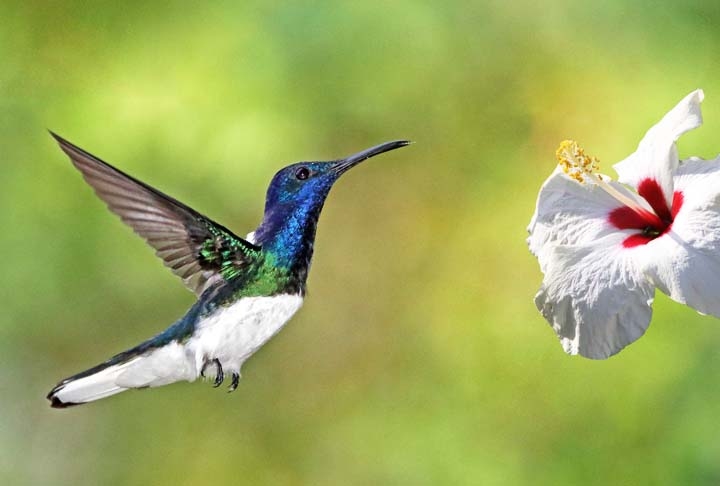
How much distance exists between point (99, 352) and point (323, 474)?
0.55 m

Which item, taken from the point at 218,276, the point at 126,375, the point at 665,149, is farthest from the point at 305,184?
the point at 665,149

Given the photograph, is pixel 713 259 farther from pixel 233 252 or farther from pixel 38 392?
pixel 38 392

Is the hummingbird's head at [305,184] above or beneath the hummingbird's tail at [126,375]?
above

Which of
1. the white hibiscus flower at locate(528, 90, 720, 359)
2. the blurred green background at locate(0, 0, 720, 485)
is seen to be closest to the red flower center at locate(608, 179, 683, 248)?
the white hibiscus flower at locate(528, 90, 720, 359)

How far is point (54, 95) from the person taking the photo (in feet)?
8.28

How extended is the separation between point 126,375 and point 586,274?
1.62 ft

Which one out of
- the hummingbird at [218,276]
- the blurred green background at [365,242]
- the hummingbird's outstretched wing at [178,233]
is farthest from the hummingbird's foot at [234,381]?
the blurred green background at [365,242]

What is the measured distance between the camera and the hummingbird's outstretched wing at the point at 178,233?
108cm

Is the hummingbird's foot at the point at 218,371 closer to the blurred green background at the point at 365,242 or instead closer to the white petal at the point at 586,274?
the white petal at the point at 586,274

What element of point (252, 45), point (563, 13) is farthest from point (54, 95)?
point (563, 13)

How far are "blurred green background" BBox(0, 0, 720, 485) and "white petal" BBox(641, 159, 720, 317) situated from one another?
1138 mm

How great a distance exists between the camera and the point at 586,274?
0.98 metres

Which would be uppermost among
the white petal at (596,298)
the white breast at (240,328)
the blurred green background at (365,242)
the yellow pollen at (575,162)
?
the blurred green background at (365,242)

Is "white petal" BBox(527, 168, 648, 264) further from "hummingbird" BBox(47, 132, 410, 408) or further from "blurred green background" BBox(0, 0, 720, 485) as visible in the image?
"blurred green background" BBox(0, 0, 720, 485)
